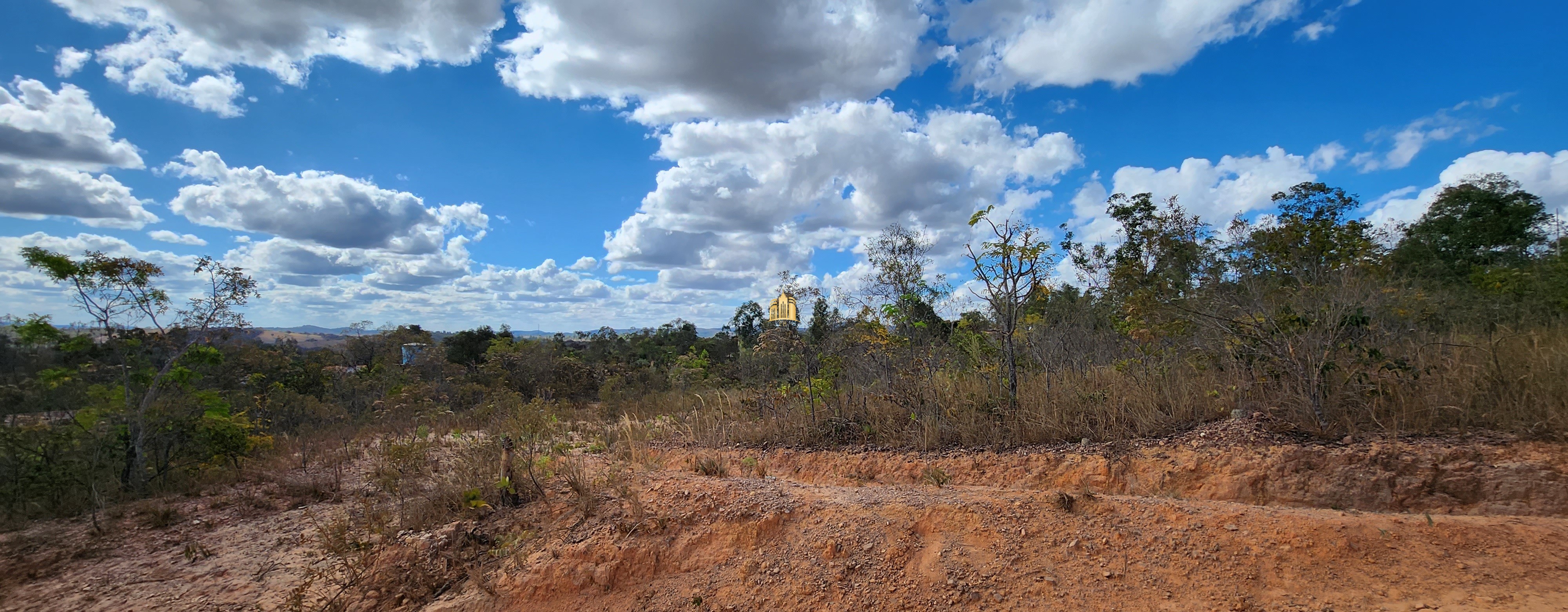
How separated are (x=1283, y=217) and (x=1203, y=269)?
236 centimetres

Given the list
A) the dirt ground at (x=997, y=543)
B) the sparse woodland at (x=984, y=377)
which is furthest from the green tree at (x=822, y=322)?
the dirt ground at (x=997, y=543)

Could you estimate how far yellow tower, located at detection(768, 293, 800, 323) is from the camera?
303 inches

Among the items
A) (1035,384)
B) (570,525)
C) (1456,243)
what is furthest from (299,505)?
(1456,243)

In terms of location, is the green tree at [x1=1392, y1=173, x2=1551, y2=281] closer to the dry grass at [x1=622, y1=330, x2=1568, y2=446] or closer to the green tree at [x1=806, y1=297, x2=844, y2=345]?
the dry grass at [x1=622, y1=330, x2=1568, y2=446]

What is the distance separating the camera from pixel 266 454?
7.88 m

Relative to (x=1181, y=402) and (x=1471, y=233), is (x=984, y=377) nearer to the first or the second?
(x=1181, y=402)

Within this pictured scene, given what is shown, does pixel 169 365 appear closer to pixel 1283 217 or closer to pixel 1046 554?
pixel 1046 554

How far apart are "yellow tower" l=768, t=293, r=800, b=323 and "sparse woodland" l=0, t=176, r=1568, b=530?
14 centimetres

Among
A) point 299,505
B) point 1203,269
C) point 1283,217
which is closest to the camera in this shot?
point 299,505

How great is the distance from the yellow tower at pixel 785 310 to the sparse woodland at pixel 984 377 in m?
0.14

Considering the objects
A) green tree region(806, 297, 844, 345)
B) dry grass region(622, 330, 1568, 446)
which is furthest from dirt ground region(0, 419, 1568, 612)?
green tree region(806, 297, 844, 345)

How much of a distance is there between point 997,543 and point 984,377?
3.23 meters

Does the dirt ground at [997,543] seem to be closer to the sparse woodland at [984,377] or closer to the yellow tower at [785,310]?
the sparse woodland at [984,377]

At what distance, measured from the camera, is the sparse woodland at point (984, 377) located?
189 inches
